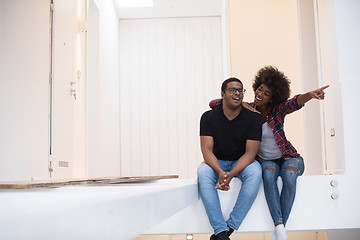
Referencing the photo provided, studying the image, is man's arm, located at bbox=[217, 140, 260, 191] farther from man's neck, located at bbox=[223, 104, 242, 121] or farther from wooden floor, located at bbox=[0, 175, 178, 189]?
wooden floor, located at bbox=[0, 175, 178, 189]

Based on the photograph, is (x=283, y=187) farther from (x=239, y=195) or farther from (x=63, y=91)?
(x=63, y=91)

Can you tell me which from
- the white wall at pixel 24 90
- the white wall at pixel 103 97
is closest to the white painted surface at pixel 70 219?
the white wall at pixel 24 90

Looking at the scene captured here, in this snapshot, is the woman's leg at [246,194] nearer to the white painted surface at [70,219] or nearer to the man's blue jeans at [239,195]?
the man's blue jeans at [239,195]

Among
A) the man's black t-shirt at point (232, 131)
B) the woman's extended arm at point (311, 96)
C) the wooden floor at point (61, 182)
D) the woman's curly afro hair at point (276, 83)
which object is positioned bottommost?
the wooden floor at point (61, 182)

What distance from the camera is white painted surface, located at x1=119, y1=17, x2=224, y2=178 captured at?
22.6 feet

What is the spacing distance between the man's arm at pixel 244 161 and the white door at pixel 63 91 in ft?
5.14

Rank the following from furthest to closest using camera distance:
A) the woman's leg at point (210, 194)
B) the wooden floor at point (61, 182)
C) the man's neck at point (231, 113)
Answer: the man's neck at point (231, 113)
the woman's leg at point (210, 194)
the wooden floor at point (61, 182)

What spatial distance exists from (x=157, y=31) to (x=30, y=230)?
7.01m

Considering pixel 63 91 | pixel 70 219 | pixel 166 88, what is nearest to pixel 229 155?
pixel 63 91

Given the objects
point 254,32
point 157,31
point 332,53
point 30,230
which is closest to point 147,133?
point 157,31

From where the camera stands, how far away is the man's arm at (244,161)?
8.90 feet

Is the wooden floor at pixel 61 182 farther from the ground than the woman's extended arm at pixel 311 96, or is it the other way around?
the woman's extended arm at pixel 311 96

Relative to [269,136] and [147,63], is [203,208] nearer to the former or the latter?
[269,136]

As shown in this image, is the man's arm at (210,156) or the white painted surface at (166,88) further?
the white painted surface at (166,88)
